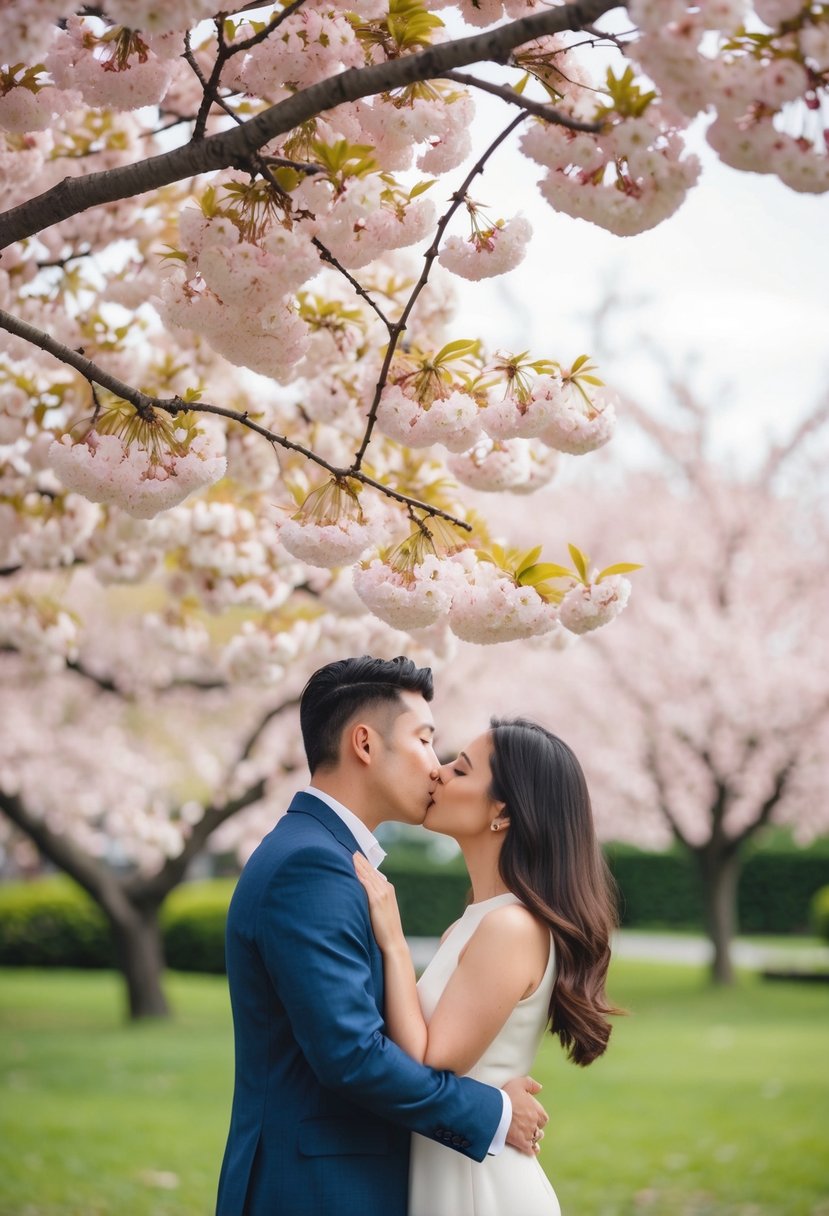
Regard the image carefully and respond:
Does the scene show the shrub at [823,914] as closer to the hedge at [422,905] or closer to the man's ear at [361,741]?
the hedge at [422,905]

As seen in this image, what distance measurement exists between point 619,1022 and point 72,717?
8.10 meters

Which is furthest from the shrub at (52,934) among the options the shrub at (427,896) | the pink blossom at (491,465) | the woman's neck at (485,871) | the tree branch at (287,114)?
the tree branch at (287,114)

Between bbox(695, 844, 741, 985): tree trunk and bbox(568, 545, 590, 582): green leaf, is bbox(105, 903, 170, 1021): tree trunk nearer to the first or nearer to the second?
bbox(695, 844, 741, 985): tree trunk

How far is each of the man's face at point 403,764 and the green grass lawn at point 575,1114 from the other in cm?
453

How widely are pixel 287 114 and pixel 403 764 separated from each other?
54.6 inches

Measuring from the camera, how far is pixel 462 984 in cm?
272

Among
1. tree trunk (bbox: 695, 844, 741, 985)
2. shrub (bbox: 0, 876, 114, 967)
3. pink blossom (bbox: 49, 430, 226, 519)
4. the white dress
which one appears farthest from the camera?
shrub (bbox: 0, 876, 114, 967)

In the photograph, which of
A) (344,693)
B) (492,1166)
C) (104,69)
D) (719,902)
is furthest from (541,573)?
(719,902)

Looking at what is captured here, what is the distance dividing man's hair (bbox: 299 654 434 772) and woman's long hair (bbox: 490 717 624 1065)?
32 centimetres

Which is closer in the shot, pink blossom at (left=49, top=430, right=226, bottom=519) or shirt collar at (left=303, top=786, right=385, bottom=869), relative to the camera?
shirt collar at (left=303, top=786, right=385, bottom=869)

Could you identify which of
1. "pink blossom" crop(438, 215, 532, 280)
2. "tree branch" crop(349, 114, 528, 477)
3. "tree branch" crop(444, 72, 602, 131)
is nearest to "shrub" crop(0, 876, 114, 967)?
"tree branch" crop(349, 114, 528, 477)

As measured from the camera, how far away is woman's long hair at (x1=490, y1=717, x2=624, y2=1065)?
2.90 meters

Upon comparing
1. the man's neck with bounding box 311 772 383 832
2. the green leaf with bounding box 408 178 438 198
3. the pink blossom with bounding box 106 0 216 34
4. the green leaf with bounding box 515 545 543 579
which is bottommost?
the man's neck with bounding box 311 772 383 832

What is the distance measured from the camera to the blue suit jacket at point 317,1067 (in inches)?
95.8
